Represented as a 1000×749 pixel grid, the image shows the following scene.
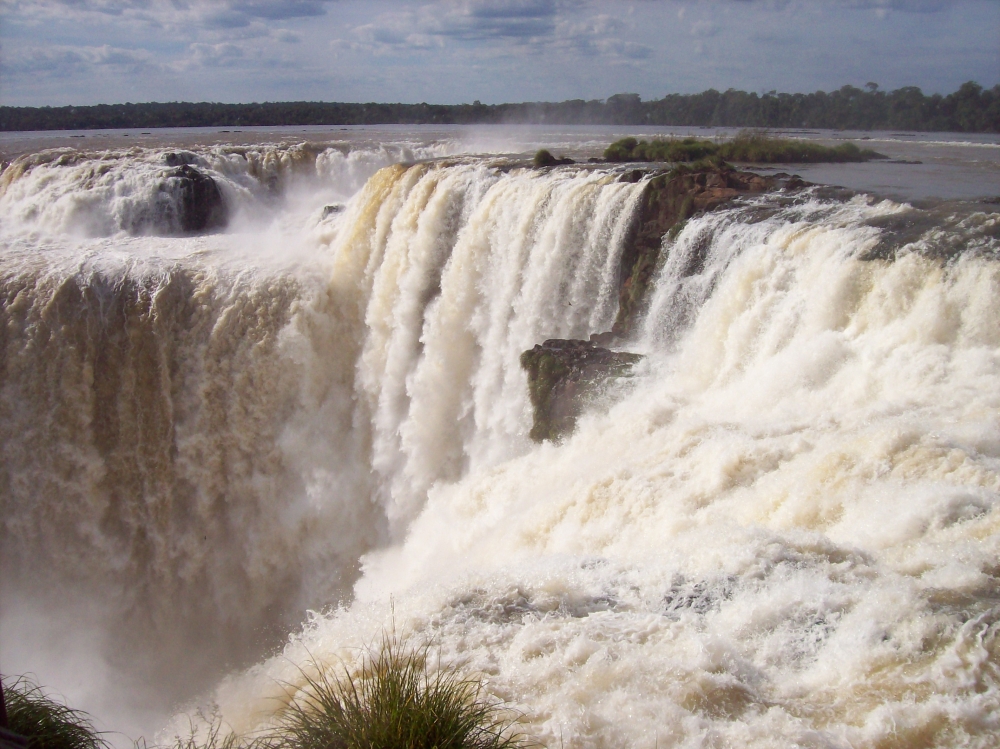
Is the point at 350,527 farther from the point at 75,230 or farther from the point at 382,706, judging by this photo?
the point at 75,230

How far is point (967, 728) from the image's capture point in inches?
145

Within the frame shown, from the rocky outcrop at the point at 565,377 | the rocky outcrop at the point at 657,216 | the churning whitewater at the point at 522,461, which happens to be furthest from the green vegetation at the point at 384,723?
the rocky outcrop at the point at 657,216

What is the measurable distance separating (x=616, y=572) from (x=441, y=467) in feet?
21.4

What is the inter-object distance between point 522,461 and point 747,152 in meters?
11.4

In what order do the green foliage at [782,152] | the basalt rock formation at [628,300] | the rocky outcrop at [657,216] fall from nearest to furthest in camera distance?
the basalt rock formation at [628,300], the rocky outcrop at [657,216], the green foliage at [782,152]

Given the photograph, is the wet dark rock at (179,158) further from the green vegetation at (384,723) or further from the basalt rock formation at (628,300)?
the green vegetation at (384,723)

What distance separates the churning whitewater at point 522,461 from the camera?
14.4 feet

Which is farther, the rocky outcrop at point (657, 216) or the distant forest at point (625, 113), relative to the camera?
the distant forest at point (625, 113)

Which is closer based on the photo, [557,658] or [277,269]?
[557,658]

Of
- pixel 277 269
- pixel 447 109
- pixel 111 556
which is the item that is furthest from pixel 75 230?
pixel 447 109

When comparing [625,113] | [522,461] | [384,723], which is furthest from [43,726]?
[625,113]

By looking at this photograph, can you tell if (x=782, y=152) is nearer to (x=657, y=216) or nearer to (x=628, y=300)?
(x=657, y=216)

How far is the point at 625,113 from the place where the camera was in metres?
41.3

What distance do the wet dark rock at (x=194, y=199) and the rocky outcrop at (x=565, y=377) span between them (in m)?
12.2
